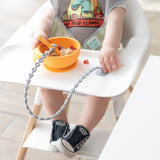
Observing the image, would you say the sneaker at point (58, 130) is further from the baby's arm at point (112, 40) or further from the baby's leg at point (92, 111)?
the baby's arm at point (112, 40)

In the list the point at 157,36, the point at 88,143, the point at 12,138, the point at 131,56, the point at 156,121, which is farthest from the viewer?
the point at 157,36

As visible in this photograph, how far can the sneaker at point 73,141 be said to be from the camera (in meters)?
1.10

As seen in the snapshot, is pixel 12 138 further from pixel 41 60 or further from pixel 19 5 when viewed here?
pixel 19 5

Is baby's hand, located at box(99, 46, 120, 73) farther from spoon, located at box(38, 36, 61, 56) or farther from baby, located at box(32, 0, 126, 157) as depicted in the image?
spoon, located at box(38, 36, 61, 56)

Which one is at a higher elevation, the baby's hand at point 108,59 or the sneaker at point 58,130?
the baby's hand at point 108,59

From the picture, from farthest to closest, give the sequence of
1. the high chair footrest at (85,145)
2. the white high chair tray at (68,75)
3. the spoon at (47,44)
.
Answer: the high chair footrest at (85,145) → the spoon at (47,44) → the white high chair tray at (68,75)

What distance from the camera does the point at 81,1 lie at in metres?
1.33

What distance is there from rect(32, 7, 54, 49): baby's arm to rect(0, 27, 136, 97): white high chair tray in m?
0.04

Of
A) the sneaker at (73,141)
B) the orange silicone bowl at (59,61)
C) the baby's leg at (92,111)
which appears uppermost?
the orange silicone bowl at (59,61)

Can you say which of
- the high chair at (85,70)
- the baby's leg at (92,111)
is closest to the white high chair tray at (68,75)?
the high chair at (85,70)

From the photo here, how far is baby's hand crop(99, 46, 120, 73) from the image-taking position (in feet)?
3.30

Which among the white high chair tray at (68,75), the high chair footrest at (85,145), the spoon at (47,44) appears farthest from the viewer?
the high chair footrest at (85,145)

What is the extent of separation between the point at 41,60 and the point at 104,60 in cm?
18

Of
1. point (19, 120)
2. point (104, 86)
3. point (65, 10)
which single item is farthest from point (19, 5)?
point (104, 86)
